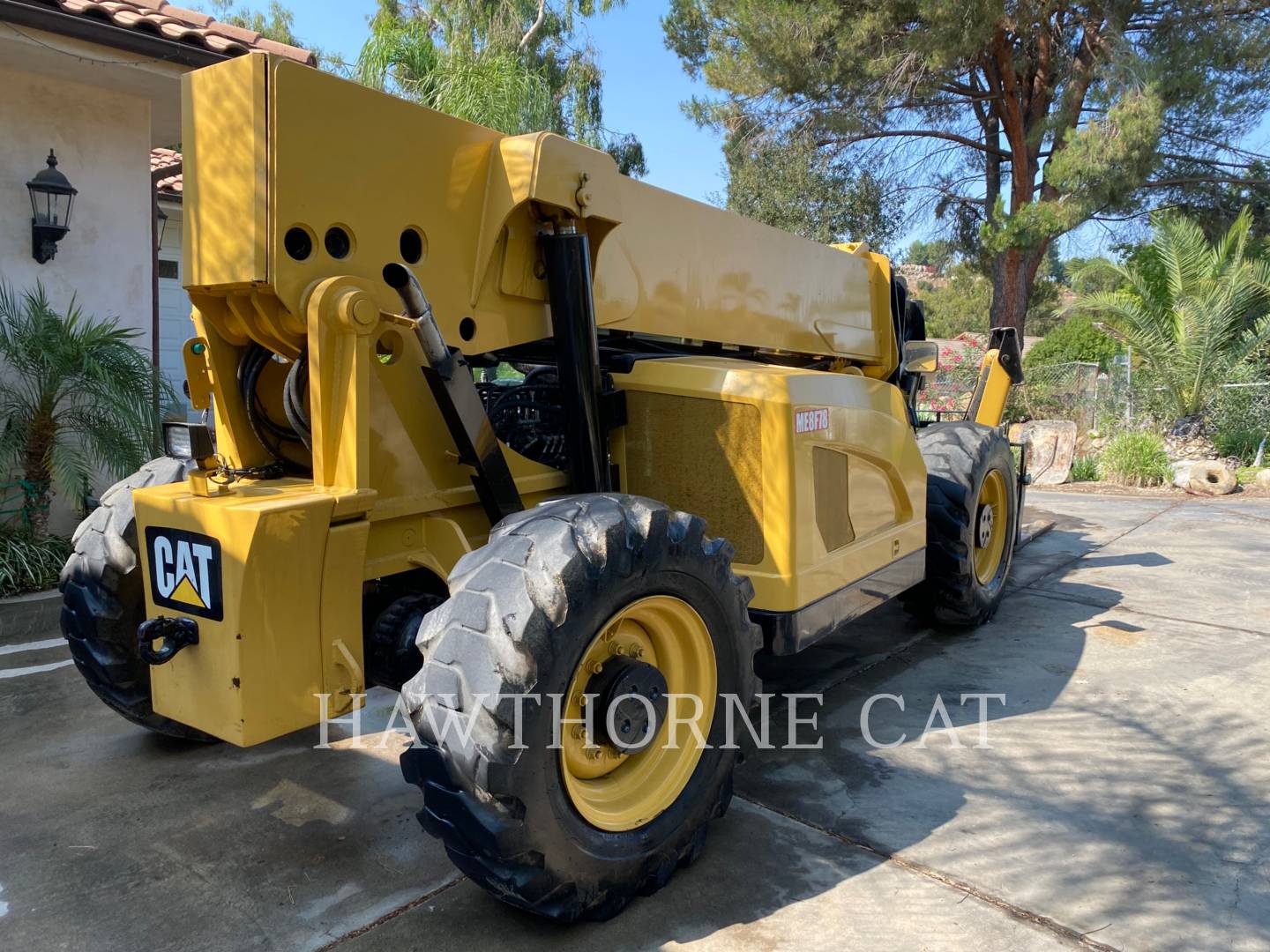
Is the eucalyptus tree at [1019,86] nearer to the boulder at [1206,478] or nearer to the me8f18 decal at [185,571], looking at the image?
the boulder at [1206,478]

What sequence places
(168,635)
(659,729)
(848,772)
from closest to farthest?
(168,635), (659,729), (848,772)

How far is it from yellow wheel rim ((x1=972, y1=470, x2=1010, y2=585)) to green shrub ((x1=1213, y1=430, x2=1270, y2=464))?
29.2ft

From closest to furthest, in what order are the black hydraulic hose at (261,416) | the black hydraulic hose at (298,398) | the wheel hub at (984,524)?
1. the black hydraulic hose at (298,398)
2. the black hydraulic hose at (261,416)
3. the wheel hub at (984,524)

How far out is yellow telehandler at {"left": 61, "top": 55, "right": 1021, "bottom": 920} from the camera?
243 cm

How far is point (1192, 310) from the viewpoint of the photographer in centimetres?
1299

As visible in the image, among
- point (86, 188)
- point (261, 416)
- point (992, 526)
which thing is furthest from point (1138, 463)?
point (86, 188)

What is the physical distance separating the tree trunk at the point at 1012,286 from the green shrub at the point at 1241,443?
150 inches

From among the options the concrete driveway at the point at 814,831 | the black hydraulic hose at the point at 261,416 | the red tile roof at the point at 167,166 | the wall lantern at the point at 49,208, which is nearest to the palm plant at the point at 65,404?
the wall lantern at the point at 49,208

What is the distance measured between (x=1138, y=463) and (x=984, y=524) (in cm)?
800

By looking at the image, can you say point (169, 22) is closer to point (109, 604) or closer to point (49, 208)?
point (49, 208)

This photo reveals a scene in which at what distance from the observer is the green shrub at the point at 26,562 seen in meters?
5.82

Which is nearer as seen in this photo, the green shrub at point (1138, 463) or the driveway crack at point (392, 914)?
the driveway crack at point (392, 914)

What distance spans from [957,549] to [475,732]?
3.54 metres

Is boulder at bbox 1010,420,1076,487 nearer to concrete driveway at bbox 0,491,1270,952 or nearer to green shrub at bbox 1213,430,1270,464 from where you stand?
green shrub at bbox 1213,430,1270,464
